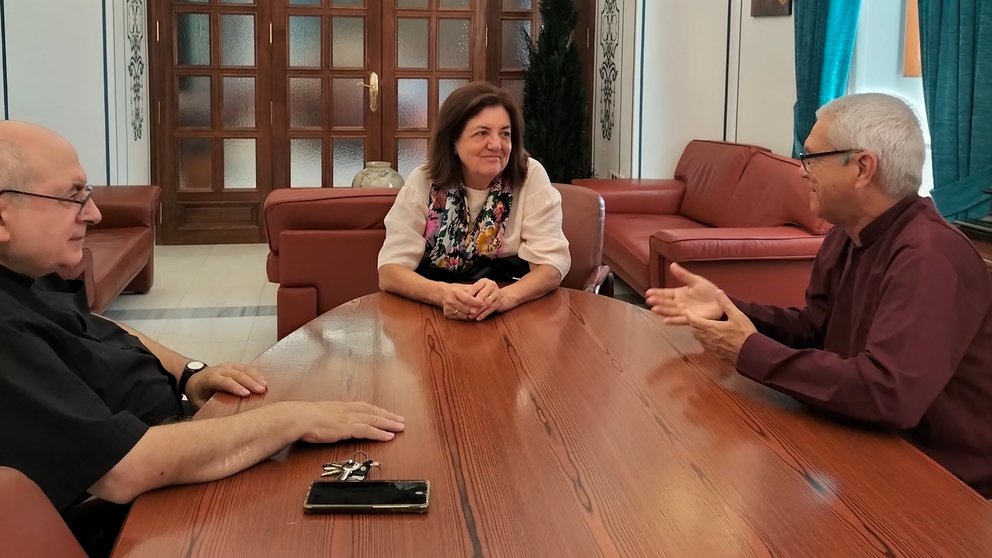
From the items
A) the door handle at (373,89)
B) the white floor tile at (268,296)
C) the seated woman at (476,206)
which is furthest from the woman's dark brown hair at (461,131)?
the door handle at (373,89)

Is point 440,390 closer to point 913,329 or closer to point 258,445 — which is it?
point 258,445

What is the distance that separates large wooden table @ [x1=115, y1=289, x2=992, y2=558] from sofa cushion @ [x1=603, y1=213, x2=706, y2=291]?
2.80 m

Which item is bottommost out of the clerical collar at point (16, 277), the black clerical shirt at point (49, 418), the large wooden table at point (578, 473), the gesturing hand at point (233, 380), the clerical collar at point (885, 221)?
the large wooden table at point (578, 473)

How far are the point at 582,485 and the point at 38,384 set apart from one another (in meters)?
0.76

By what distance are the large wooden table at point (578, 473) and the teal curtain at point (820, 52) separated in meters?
3.21

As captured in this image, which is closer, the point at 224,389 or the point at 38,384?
the point at 38,384

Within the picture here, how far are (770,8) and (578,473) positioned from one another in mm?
4660

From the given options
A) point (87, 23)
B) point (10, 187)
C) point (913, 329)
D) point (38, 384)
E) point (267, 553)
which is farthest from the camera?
point (87, 23)

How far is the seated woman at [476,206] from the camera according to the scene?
280 cm

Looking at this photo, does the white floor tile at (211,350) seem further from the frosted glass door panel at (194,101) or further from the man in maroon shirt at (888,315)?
the frosted glass door panel at (194,101)

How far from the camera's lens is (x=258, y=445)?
1.37m

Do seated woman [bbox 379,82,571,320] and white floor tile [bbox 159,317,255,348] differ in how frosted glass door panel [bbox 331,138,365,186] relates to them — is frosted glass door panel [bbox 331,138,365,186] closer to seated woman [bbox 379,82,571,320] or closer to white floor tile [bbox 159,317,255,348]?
white floor tile [bbox 159,317,255,348]

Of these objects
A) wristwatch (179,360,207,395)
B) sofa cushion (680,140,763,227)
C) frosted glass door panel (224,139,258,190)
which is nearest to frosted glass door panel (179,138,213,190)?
frosted glass door panel (224,139,258,190)

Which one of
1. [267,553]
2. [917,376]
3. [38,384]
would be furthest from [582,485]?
[38,384]
